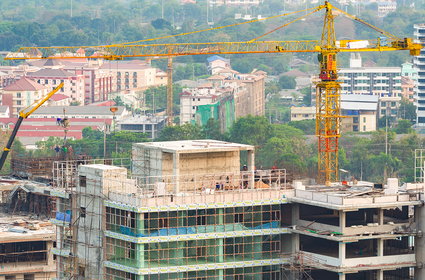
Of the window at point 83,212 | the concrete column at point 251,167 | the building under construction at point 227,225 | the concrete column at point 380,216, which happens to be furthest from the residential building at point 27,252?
the concrete column at point 380,216

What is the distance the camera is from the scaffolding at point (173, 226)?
80.0 m

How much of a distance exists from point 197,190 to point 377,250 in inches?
372

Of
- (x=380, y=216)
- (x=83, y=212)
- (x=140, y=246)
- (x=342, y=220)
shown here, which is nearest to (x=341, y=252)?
(x=342, y=220)

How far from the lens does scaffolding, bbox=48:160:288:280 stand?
80.0m

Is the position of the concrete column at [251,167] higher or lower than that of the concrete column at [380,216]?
higher

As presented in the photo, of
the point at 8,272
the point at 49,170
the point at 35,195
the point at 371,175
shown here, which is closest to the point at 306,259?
the point at 8,272

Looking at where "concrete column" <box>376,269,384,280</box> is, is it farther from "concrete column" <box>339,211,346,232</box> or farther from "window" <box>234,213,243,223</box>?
"window" <box>234,213,243,223</box>

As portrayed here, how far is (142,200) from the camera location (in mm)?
79250

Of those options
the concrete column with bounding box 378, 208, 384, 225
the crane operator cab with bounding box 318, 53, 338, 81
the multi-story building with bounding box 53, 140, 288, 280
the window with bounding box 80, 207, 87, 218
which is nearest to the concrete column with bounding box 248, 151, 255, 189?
the multi-story building with bounding box 53, 140, 288, 280

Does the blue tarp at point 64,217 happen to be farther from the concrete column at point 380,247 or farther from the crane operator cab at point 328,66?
the crane operator cab at point 328,66

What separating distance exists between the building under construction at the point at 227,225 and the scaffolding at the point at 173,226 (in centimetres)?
5

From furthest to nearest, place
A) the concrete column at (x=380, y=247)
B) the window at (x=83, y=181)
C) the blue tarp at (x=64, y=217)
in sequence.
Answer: the blue tarp at (x=64, y=217)
the window at (x=83, y=181)
the concrete column at (x=380, y=247)

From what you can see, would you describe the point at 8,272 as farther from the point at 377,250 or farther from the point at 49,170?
the point at 49,170

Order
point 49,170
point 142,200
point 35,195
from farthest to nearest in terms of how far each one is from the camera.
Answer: point 49,170 < point 35,195 < point 142,200
